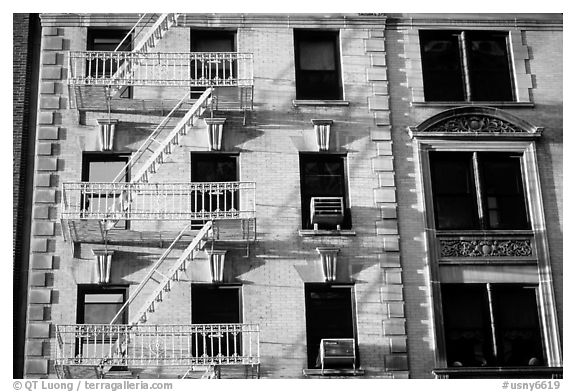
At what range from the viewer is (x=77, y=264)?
75.4ft

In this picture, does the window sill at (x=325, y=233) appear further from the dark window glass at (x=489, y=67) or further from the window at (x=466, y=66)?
the dark window glass at (x=489, y=67)

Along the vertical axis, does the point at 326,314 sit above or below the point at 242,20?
below

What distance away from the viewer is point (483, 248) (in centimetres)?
2378

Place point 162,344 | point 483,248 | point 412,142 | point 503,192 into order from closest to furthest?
point 162,344 < point 483,248 < point 503,192 < point 412,142

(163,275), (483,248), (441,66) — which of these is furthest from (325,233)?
(441,66)

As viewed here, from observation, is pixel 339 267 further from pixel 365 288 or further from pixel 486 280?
pixel 486 280

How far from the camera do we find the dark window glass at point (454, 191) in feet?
79.3

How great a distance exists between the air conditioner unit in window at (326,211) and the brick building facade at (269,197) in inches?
1.7

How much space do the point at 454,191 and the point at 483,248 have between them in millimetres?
1497

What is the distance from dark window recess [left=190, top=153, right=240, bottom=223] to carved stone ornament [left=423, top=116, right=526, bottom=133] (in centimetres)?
450

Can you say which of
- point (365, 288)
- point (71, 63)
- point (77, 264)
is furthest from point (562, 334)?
point (71, 63)

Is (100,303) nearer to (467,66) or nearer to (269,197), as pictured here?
(269,197)

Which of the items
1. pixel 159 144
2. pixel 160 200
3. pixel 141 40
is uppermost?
pixel 141 40
